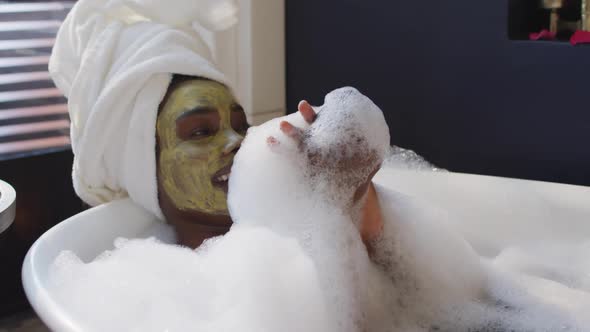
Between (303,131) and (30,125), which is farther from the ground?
(303,131)

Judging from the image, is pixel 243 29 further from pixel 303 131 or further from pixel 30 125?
pixel 303 131

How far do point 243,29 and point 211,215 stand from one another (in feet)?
2.77

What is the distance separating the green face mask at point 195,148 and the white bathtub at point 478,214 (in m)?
0.16

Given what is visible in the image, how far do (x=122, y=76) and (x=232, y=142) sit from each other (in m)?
0.24

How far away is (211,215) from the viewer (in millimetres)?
1371

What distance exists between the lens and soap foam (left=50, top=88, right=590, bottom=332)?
3.60 feet

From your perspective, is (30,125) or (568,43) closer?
(568,43)

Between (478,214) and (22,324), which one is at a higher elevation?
(478,214)

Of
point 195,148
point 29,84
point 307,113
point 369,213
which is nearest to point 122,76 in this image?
point 195,148

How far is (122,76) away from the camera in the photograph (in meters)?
1.37

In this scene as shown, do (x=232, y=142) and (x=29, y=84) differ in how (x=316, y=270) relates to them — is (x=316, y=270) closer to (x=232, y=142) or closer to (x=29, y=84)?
(x=232, y=142)

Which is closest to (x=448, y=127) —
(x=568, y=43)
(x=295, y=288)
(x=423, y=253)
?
(x=568, y=43)

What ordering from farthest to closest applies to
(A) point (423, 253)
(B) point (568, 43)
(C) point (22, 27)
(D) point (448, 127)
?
(C) point (22, 27) → (D) point (448, 127) → (B) point (568, 43) → (A) point (423, 253)

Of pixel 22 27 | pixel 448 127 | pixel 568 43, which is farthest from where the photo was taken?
pixel 22 27
